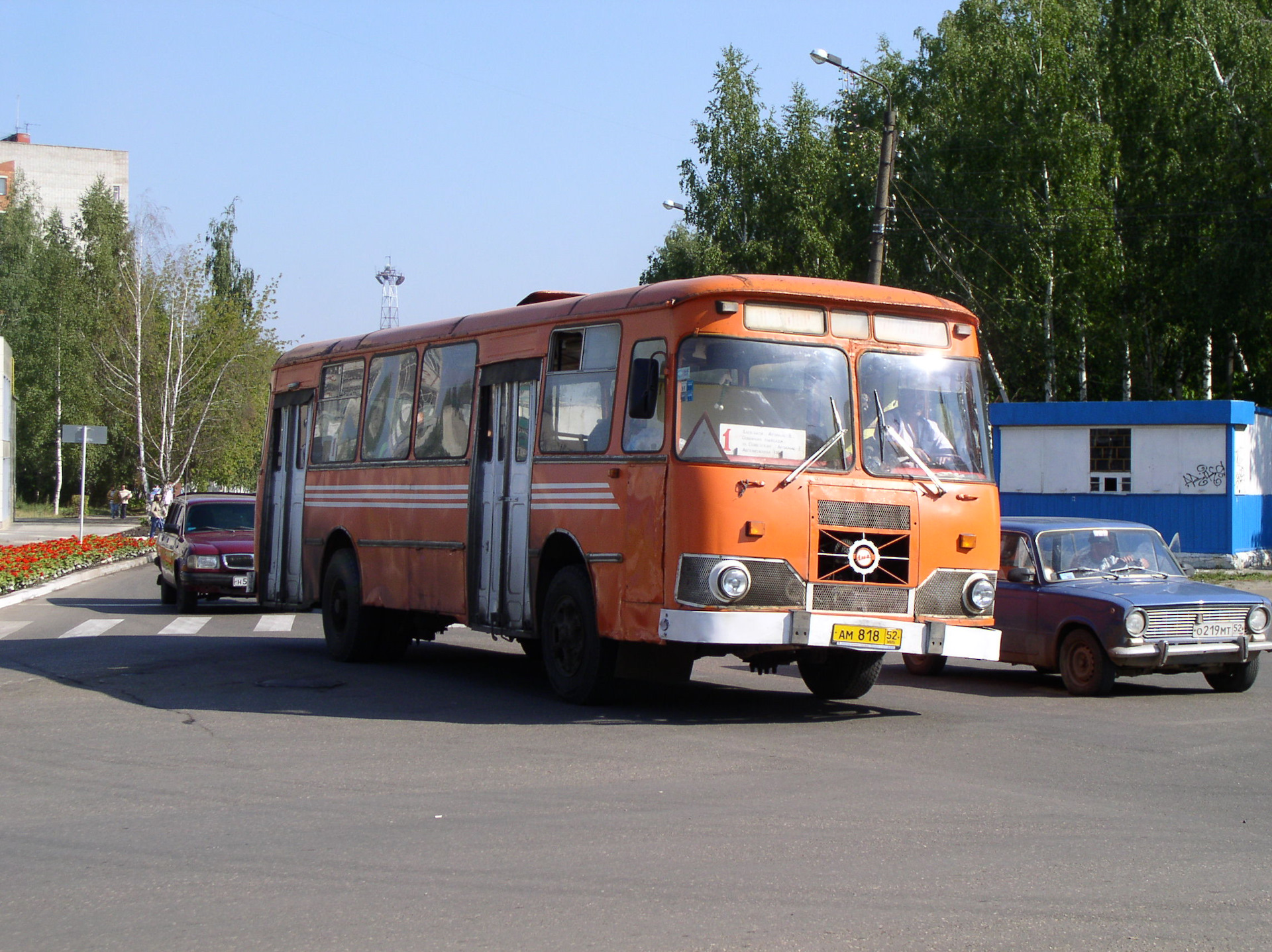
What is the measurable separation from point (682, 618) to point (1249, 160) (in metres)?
32.2

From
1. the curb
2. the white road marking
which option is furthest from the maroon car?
the curb

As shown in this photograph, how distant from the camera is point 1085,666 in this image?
12500 mm

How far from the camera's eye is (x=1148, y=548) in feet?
44.5

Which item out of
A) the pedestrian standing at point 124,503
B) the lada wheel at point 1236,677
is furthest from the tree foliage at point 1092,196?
the pedestrian standing at point 124,503

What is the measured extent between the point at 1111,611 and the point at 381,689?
6070 millimetres

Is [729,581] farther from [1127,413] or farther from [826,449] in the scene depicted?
[1127,413]

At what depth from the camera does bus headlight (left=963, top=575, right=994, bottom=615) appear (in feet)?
34.3

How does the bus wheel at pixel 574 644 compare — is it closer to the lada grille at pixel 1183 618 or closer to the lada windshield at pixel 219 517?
the lada grille at pixel 1183 618

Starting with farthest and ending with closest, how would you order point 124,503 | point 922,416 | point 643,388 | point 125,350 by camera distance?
point 124,503 → point 125,350 → point 922,416 → point 643,388

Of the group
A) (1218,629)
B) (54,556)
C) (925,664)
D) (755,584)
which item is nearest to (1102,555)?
(1218,629)

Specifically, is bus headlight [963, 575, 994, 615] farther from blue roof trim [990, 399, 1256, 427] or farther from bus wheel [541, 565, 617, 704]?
blue roof trim [990, 399, 1256, 427]

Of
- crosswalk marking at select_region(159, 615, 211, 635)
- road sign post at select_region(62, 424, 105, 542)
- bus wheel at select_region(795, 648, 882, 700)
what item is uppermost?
road sign post at select_region(62, 424, 105, 542)

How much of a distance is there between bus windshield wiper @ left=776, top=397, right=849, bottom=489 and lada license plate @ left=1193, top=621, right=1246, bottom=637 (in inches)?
154

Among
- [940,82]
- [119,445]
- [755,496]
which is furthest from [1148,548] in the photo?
[119,445]
